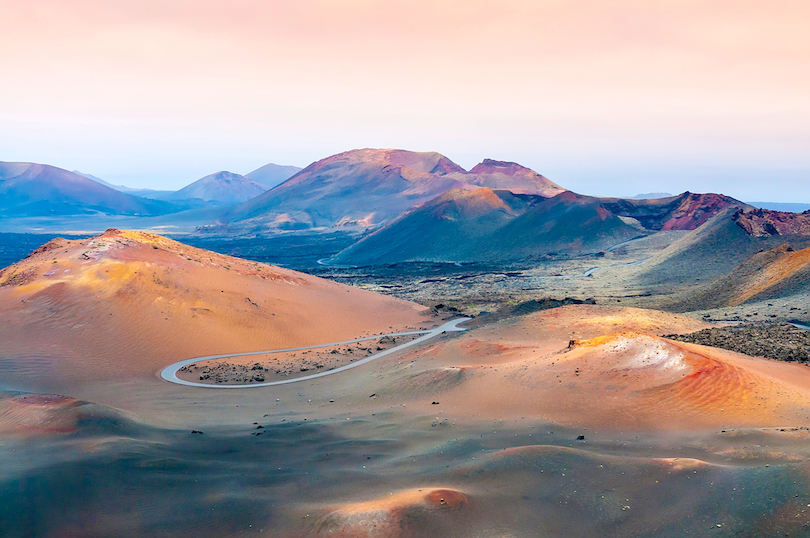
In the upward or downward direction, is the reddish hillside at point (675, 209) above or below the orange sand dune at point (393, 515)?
above

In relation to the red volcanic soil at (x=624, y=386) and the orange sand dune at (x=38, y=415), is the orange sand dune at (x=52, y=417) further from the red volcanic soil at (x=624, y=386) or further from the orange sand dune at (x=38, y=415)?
the red volcanic soil at (x=624, y=386)

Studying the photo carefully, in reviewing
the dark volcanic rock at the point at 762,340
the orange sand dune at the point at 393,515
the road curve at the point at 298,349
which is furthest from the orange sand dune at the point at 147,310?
the dark volcanic rock at the point at 762,340

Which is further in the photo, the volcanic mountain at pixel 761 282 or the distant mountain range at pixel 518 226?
the distant mountain range at pixel 518 226

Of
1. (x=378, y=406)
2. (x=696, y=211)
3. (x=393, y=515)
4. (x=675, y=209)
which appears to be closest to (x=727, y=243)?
(x=696, y=211)

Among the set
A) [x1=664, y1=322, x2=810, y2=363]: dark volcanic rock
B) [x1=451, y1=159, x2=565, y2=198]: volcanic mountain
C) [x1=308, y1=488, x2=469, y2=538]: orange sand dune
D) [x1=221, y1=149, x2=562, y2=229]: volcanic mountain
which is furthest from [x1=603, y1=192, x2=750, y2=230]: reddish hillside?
[x1=308, y1=488, x2=469, y2=538]: orange sand dune

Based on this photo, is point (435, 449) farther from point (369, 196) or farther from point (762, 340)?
point (369, 196)

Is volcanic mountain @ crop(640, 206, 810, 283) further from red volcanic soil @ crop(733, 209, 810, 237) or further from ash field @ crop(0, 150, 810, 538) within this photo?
ash field @ crop(0, 150, 810, 538)

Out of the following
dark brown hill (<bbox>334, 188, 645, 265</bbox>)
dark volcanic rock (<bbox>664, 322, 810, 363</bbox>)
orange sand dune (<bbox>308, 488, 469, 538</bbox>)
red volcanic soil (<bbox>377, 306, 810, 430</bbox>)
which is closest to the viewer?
orange sand dune (<bbox>308, 488, 469, 538</bbox>)
